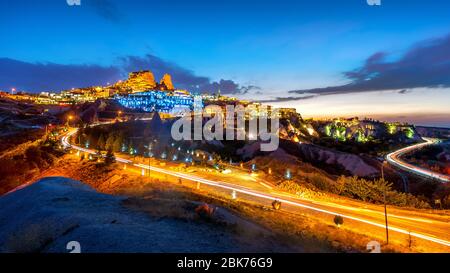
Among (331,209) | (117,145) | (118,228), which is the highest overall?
(118,228)

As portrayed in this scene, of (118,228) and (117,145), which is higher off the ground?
(118,228)

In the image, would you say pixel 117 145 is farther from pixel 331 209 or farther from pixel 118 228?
pixel 118 228

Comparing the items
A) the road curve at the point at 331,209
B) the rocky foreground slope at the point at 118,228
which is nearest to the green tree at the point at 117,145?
the road curve at the point at 331,209

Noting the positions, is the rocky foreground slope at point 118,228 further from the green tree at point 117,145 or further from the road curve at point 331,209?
the green tree at point 117,145

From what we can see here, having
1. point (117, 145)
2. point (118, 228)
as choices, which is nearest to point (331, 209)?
point (118, 228)

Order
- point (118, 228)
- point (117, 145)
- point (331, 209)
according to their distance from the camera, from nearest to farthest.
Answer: point (118, 228)
point (331, 209)
point (117, 145)

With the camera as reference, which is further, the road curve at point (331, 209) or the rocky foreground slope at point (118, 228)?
the road curve at point (331, 209)

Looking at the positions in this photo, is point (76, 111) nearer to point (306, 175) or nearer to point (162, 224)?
point (306, 175)

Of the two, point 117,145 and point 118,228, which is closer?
point 118,228

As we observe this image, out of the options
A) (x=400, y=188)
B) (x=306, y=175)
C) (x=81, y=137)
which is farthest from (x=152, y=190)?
(x=81, y=137)

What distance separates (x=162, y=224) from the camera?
49.9 feet

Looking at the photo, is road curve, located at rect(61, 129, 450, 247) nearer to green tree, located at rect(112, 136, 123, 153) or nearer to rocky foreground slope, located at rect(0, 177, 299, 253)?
rocky foreground slope, located at rect(0, 177, 299, 253)

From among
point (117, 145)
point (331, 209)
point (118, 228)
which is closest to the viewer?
point (118, 228)

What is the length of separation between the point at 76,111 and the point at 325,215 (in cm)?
11797
